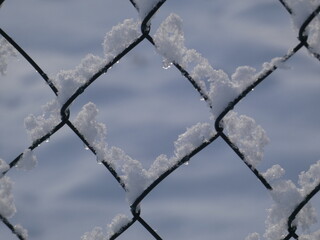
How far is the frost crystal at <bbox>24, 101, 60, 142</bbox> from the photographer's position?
1.37 m

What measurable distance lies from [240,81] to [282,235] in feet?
1.28

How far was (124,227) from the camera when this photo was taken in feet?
4.44

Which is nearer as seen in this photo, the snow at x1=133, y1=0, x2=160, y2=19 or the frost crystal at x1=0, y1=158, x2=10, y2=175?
the snow at x1=133, y1=0, x2=160, y2=19

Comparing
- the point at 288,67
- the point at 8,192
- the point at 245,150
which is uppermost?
the point at 8,192

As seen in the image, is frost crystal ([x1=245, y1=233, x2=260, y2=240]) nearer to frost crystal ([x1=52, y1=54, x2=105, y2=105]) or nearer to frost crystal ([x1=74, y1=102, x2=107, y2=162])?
frost crystal ([x1=74, y1=102, x2=107, y2=162])

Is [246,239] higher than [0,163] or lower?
lower

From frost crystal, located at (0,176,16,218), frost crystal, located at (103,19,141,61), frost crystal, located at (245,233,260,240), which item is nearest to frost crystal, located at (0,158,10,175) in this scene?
frost crystal, located at (0,176,16,218)

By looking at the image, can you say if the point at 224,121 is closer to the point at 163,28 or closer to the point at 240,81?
the point at 240,81

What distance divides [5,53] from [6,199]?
0.38 m

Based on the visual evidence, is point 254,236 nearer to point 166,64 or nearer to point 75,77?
point 166,64

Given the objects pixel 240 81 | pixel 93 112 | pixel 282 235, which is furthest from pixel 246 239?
pixel 93 112

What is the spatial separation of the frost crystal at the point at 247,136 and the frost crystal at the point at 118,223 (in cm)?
33

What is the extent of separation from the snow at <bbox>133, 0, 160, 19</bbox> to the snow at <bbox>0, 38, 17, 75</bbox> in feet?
1.16

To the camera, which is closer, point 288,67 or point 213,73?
point 288,67
